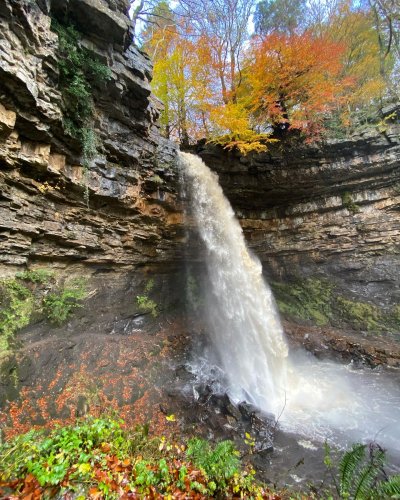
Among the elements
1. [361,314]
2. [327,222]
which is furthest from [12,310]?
[361,314]

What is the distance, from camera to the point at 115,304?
367 inches

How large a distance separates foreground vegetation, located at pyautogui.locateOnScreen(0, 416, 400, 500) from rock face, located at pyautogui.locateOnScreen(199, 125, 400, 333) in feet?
31.1

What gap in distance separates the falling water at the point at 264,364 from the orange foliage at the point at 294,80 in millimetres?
4104

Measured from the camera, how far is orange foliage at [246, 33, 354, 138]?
10.3 m

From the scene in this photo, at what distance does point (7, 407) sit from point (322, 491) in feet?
21.9

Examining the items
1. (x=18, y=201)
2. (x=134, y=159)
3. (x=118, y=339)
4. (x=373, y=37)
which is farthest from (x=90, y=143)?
(x=373, y=37)

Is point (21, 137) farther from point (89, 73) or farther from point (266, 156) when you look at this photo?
point (266, 156)

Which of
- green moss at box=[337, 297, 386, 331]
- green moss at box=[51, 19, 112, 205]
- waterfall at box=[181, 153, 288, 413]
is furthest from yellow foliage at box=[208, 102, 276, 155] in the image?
green moss at box=[337, 297, 386, 331]

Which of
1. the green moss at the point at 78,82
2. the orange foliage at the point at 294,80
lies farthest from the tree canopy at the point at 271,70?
the green moss at the point at 78,82

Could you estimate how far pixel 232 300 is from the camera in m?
10.3

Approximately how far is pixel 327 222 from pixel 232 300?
6.57 metres

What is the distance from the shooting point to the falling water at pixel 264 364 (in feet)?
22.1

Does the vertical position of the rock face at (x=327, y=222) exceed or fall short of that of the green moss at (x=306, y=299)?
it exceeds it

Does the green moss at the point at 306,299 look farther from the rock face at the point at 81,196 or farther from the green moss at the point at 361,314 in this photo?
the rock face at the point at 81,196
